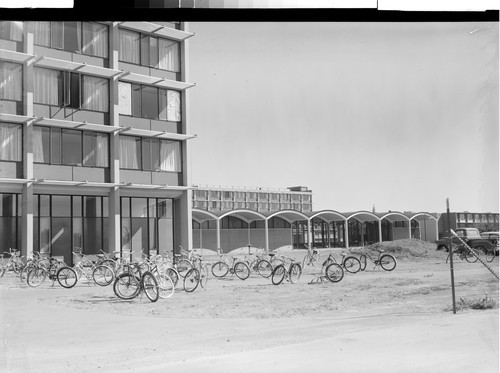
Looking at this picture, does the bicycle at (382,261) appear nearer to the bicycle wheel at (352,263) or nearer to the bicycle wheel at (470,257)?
the bicycle wheel at (352,263)

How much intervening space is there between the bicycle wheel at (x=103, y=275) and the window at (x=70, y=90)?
1.94m

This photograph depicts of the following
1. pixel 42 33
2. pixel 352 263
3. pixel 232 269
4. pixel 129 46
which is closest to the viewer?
pixel 42 33

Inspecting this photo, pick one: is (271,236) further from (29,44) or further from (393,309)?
(29,44)

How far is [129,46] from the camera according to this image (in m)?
6.16

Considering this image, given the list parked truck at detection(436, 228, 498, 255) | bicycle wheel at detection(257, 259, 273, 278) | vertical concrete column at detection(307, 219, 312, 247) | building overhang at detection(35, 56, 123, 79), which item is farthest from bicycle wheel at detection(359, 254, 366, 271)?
building overhang at detection(35, 56, 123, 79)

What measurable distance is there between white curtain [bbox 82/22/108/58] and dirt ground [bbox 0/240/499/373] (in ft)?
8.96

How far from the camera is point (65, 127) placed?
249 inches

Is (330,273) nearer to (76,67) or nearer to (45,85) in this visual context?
(76,67)

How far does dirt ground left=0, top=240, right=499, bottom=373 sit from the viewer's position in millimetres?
4906

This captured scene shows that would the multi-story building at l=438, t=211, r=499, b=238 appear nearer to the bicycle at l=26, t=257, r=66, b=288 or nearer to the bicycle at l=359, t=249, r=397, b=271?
the bicycle at l=359, t=249, r=397, b=271

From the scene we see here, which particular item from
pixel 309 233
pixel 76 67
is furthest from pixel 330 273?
pixel 76 67

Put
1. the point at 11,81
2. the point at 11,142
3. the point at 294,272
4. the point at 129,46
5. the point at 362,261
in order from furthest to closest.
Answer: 1. the point at 294,272
2. the point at 362,261
3. the point at 129,46
4. the point at 11,142
5. the point at 11,81

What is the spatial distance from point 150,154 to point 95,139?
2.21 ft

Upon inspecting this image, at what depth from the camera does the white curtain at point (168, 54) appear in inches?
233
